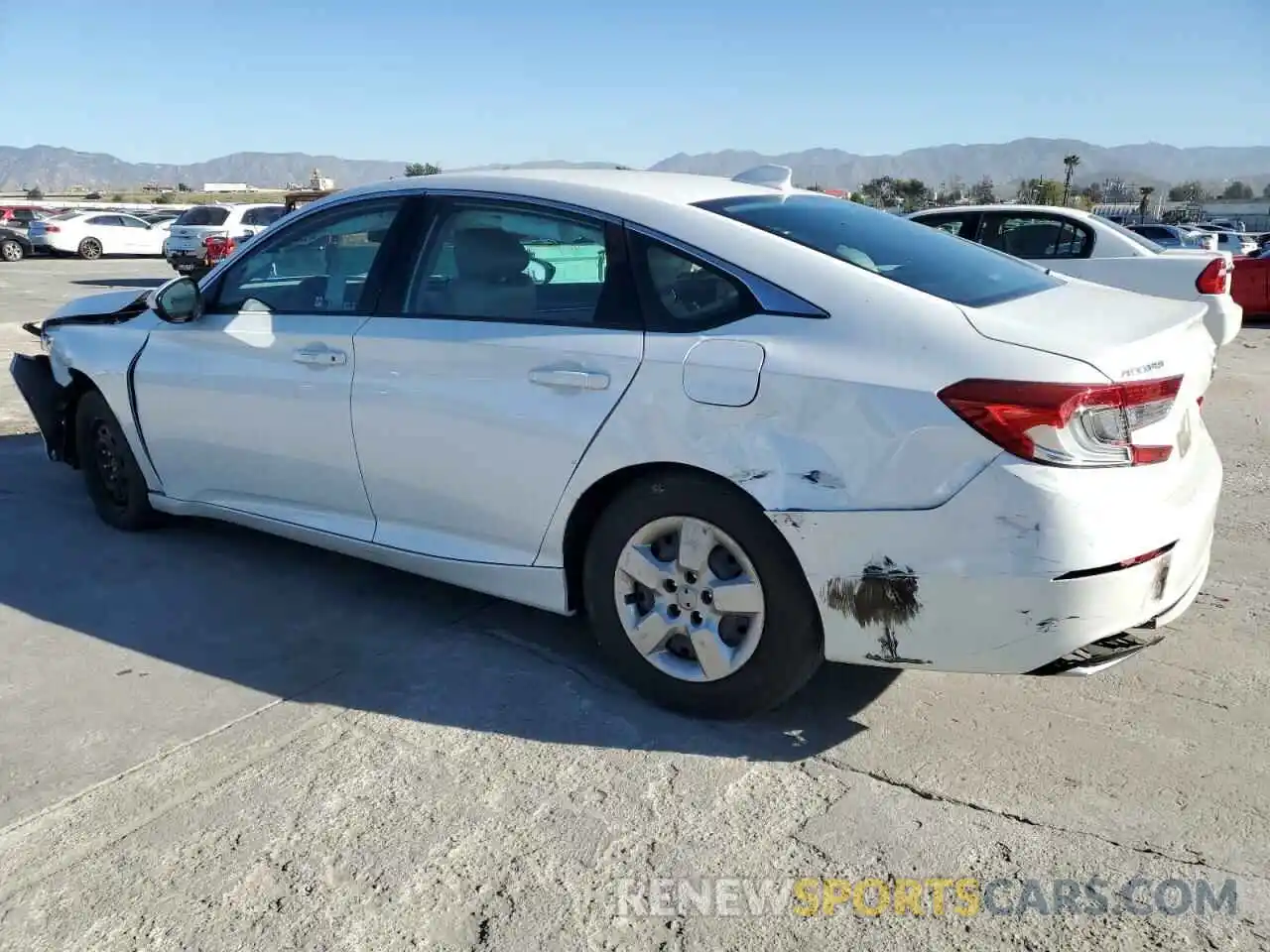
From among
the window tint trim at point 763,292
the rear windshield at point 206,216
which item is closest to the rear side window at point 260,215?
the rear windshield at point 206,216

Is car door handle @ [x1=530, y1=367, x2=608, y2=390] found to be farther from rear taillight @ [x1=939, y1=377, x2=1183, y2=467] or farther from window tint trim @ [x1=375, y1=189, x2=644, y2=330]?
rear taillight @ [x1=939, y1=377, x2=1183, y2=467]

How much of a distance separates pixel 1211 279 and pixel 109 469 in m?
8.29

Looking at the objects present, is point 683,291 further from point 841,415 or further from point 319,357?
point 319,357

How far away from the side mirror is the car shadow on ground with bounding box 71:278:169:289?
708 inches

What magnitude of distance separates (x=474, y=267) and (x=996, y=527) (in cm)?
200

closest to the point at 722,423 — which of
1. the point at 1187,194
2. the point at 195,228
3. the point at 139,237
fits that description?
the point at 195,228

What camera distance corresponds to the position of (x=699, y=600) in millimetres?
3178

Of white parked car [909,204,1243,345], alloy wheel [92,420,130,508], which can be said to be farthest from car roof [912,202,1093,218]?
alloy wheel [92,420,130,508]

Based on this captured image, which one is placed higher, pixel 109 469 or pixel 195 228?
pixel 109 469

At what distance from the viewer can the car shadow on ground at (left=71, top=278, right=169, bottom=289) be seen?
21234 mm

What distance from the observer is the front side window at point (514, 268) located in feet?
11.3

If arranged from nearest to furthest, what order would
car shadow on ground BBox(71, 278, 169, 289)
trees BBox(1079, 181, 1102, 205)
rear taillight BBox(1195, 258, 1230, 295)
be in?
rear taillight BBox(1195, 258, 1230, 295) < car shadow on ground BBox(71, 278, 169, 289) < trees BBox(1079, 181, 1102, 205)

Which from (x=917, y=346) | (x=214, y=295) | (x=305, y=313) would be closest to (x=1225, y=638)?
(x=917, y=346)

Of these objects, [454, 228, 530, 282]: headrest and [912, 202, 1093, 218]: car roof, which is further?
[912, 202, 1093, 218]: car roof
